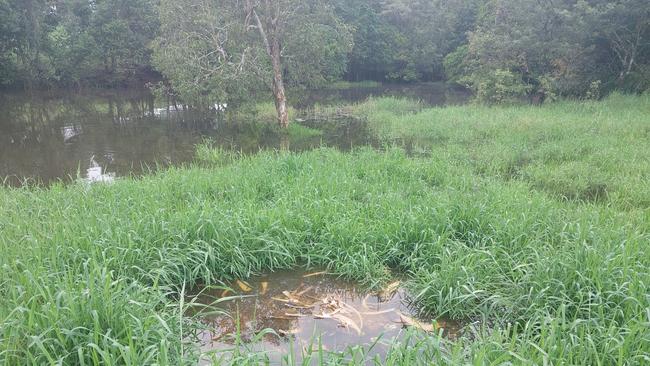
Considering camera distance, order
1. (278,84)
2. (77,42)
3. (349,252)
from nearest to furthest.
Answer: (349,252), (278,84), (77,42)

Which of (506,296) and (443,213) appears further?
(443,213)

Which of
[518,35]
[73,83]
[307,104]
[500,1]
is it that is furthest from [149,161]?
[73,83]

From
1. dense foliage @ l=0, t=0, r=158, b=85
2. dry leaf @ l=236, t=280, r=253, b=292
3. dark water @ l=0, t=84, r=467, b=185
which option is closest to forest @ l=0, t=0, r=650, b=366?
dry leaf @ l=236, t=280, r=253, b=292

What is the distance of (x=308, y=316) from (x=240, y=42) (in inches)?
537

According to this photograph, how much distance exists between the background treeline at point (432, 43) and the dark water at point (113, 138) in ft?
10.5

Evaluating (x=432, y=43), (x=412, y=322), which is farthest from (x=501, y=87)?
(x=432, y=43)

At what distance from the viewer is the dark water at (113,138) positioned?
10734 mm

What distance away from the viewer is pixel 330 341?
138 inches

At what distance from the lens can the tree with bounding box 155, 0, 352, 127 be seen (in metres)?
14.6

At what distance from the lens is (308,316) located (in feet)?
12.7

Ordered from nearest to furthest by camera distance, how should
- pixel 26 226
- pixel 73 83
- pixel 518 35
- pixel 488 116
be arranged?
pixel 26 226
pixel 488 116
pixel 518 35
pixel 73 83

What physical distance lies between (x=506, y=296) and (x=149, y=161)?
9.80m

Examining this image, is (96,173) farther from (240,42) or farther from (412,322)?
(412,322)

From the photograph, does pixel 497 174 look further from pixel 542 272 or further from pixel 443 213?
pixel 542 272
